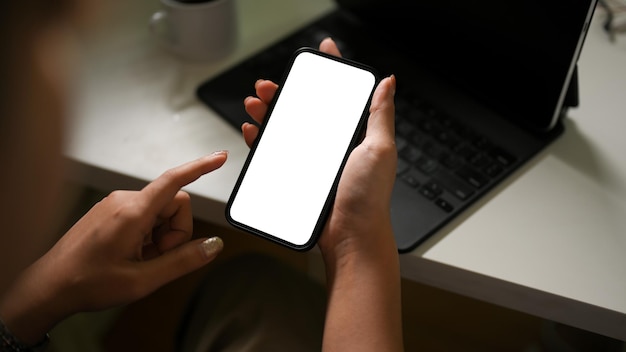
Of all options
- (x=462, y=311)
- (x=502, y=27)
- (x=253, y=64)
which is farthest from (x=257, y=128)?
(x=462, y=311)

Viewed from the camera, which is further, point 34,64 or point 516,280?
point 516,280

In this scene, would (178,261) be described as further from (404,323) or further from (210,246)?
(404,323)

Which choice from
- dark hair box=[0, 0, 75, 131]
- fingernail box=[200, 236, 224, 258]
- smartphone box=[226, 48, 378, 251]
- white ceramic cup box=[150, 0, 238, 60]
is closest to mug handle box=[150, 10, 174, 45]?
white ceramic cup box=[150, 0, 238, 60]

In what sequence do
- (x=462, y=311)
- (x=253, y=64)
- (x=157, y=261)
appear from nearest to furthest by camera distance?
1. (x=157, y=261)
2. (x=253, y=64)
3. (x=462, y=311)

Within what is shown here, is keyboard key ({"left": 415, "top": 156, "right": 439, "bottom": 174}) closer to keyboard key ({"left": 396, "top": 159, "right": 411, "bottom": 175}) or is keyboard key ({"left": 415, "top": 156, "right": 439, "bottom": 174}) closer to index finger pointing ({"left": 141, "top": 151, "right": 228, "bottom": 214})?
keyboard key ({"left": 396, "top": 159, "right": 411, "bottom": 175})

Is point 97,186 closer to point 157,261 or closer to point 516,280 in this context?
point 157,261

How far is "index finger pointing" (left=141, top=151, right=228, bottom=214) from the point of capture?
606 millimetres

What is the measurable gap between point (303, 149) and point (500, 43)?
263mm

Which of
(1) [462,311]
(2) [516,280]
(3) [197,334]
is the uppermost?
(2) [516,280]

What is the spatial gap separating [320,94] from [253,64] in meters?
0.20

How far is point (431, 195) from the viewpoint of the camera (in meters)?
0.72

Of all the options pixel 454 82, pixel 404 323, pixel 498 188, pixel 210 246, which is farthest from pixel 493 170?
pixel 404 323

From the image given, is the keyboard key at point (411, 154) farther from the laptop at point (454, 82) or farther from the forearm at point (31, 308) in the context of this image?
the forearm at point (31, 308)

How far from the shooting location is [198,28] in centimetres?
85
